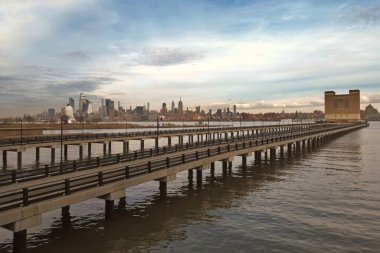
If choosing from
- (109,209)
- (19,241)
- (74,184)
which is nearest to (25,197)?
(19,241)

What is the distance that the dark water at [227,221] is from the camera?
17891mm

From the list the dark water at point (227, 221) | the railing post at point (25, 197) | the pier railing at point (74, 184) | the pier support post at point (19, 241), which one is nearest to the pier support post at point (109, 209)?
the dark water at point (227, 221)

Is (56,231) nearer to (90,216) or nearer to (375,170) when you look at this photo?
(90,216)

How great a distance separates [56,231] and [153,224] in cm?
552

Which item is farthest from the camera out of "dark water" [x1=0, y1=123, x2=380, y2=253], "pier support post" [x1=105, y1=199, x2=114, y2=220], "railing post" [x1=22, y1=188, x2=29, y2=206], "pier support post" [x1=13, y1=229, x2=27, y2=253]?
"pier support post" [x1=105, y1=199, x2=114, y2=220]

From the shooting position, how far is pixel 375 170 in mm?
44906

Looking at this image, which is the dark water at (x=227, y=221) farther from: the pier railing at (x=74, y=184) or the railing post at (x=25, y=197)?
the railing post at (x=25, y=197)

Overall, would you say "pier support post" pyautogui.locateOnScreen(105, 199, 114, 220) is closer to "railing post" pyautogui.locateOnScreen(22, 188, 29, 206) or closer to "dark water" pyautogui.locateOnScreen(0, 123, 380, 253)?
"dark water" pyautogui.locateOnScreen(0, 123, 380, 253)

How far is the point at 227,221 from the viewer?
22.2 meters

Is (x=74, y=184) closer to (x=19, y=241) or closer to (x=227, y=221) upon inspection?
(x=19, y=241)

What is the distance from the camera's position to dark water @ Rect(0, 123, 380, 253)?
58.7 ft

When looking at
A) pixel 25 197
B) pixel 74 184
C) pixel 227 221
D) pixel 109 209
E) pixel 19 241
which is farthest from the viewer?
pixel 227 221

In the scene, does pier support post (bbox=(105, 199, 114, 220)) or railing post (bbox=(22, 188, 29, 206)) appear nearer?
railing post (bbox=(22, 188, 29, 206))

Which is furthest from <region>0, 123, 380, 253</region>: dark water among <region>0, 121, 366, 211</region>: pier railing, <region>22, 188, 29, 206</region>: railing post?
<region>22, 188, 29, 206</region>: railing post
